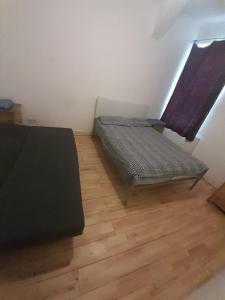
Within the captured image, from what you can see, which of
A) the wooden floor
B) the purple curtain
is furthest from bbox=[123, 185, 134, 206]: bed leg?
the purple curtain

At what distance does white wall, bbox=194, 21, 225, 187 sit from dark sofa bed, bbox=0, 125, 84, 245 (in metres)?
2.52

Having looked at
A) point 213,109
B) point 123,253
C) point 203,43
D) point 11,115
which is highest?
point 203,43

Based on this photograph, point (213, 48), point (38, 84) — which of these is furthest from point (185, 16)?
point (38, 84)

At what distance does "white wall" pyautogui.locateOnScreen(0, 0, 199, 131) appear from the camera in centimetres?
210

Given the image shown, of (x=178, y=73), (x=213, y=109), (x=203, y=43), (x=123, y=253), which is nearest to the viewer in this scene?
(x=123, y=253)

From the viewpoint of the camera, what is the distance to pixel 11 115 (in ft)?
7.36

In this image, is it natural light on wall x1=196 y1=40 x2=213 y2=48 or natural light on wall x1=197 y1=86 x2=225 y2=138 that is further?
natural light on wall x1=196 y1=40 x2=213 y2=48

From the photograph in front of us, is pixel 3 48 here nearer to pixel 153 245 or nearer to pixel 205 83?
pixel 153 245

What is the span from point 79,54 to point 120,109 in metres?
1.19

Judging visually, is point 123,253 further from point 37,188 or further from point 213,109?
point 213,109

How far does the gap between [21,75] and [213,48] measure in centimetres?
324

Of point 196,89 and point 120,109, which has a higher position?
point 196,89

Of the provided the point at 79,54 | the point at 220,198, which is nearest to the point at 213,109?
the point at 220,198

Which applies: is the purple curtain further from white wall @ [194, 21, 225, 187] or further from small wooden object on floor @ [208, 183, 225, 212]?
small wooden object on floor @ [208, 183, 225, 212]
